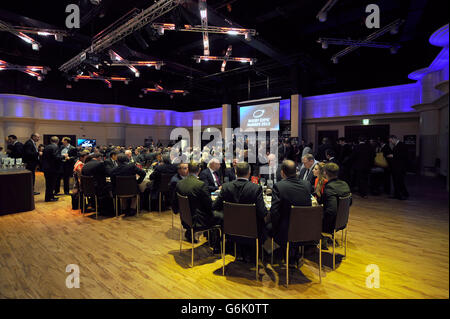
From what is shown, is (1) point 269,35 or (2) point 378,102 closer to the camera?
(1) point 269,35

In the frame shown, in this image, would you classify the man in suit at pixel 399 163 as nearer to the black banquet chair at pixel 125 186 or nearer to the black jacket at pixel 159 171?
the black jacket at pixel 159 171

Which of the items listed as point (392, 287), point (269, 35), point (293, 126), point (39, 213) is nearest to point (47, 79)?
point (39, 213)

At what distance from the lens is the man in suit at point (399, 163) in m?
6.10

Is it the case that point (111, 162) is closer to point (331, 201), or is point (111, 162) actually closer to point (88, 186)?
point (88, 186)

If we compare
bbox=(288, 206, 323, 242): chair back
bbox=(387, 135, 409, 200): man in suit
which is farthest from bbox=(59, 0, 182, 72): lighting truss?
bbox=(387, 135, 409, 200): man in suit

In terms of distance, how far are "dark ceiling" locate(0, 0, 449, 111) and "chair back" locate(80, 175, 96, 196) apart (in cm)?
458

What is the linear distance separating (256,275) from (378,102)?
10.9m

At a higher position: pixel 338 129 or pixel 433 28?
pixel 433 28

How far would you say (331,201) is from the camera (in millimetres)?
2883

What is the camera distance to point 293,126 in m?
11.6

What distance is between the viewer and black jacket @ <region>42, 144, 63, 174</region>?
606cm

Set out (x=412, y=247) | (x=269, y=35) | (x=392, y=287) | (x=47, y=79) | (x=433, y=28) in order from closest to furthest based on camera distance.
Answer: (x=392, y=287) < (x=412, y=247) < (x=433, y=28) < (x=269, y=35) < (x=47, y=79)

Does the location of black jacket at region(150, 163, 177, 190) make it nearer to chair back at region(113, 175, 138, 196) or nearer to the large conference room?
the large conference room
